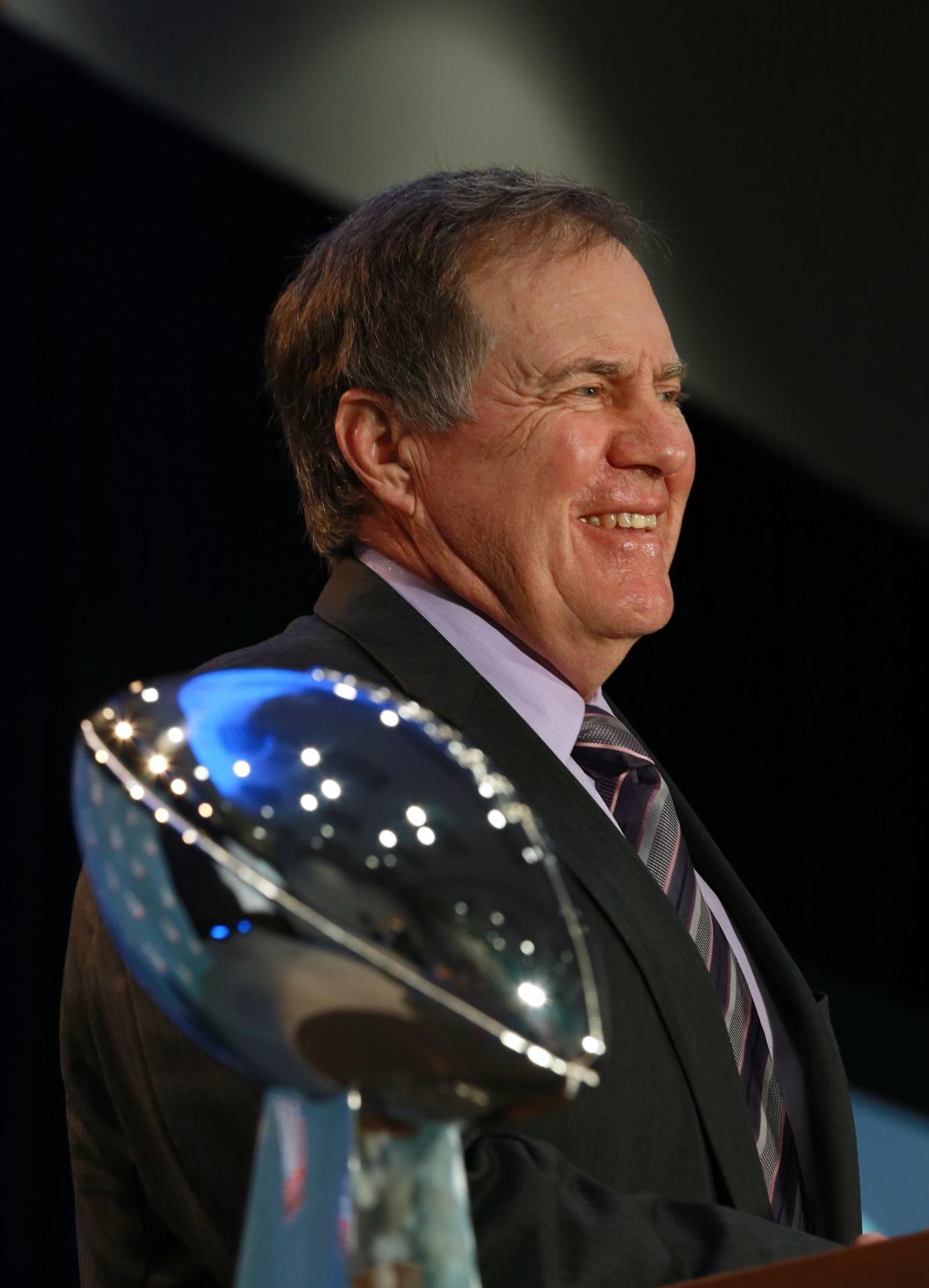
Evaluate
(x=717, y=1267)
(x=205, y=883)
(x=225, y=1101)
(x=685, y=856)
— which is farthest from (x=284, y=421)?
(x=205, y=883)

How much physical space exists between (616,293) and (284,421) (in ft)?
1.18

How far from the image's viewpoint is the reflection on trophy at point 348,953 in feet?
1.39

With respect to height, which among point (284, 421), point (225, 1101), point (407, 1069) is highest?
point (407, 1069)

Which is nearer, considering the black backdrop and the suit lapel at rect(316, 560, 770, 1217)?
the suit lapel at rect(316, 560, 770, 1217)

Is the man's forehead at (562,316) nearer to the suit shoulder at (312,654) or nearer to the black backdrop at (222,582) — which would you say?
the suit shoulder at (312,654)

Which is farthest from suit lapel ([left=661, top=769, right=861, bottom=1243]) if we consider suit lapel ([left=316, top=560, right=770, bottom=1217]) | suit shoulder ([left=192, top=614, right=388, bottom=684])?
suit shoulder ([left=192, top=614, right=388, bottom=684])

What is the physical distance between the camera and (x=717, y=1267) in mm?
764

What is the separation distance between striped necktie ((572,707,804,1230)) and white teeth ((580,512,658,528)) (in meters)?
0.17

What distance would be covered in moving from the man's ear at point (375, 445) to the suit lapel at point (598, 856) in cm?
15

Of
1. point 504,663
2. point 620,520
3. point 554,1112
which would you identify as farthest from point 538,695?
point 554,1112

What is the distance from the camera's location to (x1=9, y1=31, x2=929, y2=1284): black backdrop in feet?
8.39

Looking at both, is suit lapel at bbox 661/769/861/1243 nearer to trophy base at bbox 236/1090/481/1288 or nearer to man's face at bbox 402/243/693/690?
man's face at bbox 402/243/693/690

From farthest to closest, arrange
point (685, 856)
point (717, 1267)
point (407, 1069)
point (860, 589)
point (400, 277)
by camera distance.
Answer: point (860, 589) < point (400, 277) < point (685, 856) < point (717, 1267) < point (407, 1069)

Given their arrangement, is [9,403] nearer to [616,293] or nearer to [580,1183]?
[616,293]
